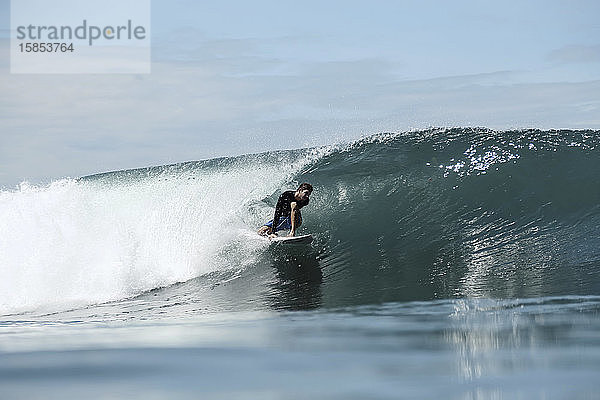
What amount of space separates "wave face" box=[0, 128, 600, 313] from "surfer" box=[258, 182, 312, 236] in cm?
32

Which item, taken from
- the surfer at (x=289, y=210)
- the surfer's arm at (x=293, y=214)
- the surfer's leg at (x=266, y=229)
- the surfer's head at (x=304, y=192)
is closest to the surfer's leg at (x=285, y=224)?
the surfer at (x=289, y=210)

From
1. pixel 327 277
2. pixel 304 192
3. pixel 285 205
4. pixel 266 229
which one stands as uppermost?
pixel 304 192

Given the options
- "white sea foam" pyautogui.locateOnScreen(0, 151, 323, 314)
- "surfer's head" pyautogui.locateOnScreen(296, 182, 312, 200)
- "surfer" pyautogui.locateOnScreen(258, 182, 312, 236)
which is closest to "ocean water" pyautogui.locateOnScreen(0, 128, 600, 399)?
"white sea foam" pyautogui.locateOnScreen(0, 151, 323, 314)

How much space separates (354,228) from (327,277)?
3.02m

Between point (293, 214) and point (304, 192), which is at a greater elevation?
point (304, 192)

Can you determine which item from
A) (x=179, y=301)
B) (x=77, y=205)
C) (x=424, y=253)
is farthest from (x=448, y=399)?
(x=77, y=205)

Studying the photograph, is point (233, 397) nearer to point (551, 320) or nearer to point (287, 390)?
point (287, 390)

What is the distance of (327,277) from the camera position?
30.4 feet

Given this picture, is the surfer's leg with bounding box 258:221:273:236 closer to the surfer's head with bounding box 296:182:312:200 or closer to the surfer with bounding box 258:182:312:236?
the surfer with bounding box 258:182:312:236

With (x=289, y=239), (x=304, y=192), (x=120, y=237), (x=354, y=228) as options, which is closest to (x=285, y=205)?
(x=304, y=192)

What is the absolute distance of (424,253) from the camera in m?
10.5

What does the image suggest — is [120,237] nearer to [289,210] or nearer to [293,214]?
[289,210]

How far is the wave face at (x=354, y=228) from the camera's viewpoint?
29.0 ft

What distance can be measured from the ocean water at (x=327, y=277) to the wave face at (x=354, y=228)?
4cm
